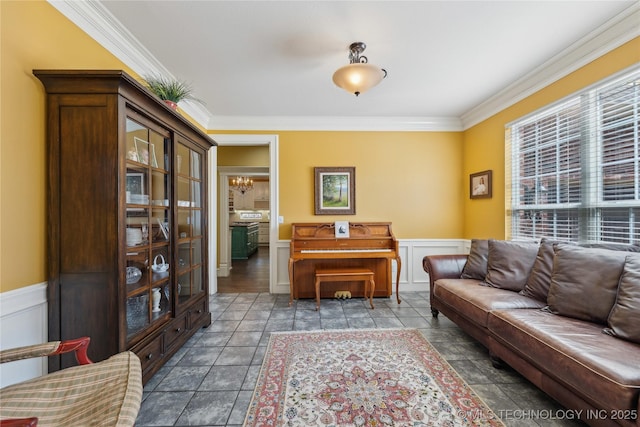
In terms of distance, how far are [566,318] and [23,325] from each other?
3187 mm


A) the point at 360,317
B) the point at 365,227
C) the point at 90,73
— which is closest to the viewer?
the point at 90,73

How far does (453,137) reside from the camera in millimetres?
3846

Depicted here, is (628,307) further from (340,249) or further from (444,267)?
(340,249)

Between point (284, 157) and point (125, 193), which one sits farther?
point (284, 157)

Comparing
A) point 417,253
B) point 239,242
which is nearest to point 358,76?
point 417,253

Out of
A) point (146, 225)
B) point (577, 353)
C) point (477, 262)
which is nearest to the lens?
point (577, 353)

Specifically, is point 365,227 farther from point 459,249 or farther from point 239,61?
point 239,61

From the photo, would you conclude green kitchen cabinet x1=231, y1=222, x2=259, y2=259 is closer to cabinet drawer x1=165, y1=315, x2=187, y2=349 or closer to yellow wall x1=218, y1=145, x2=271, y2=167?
yellow wall x1=218, y1=145, x2=271, y2=167

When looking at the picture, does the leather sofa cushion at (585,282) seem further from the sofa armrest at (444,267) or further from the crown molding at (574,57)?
the crown molding at (574,57)

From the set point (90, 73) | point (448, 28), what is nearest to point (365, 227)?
point (448, 28)

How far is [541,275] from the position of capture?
206cm

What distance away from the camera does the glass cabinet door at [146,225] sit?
164cm

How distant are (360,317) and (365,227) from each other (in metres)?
1.21

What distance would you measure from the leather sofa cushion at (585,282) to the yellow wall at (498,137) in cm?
133
